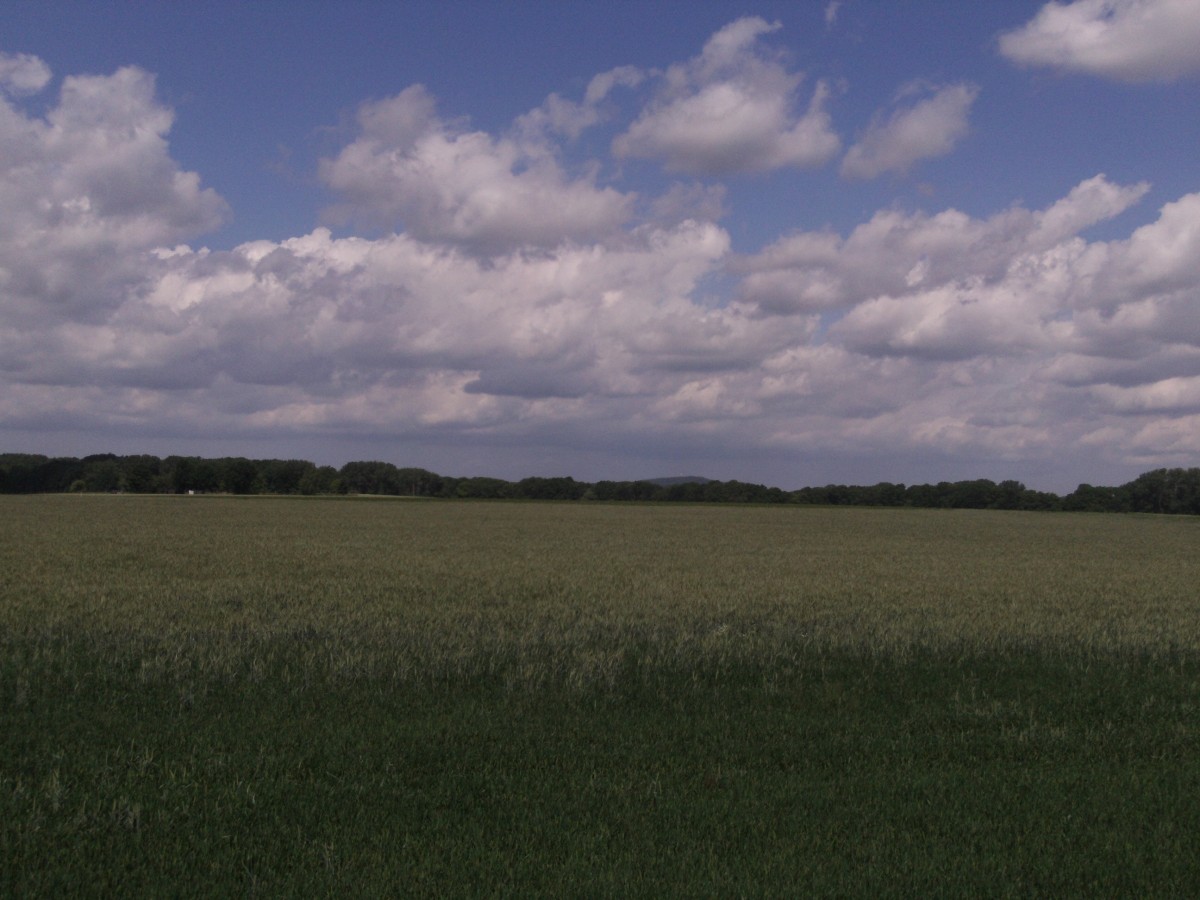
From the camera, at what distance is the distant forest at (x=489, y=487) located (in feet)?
452

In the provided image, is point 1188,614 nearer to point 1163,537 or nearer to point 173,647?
point 173,647

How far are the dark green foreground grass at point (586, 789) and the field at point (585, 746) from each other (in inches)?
1.3

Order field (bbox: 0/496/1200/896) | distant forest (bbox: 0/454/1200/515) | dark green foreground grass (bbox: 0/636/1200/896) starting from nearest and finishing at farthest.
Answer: dark green foreground grass (bbox: 0/636/1200/896) < field (bbox: 0/496/1200/896) < distant forest (bbox: 0/454/1200/515)

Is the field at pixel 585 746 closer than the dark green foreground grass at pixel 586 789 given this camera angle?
No

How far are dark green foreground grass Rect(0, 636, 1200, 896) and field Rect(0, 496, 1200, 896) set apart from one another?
34 millimetres

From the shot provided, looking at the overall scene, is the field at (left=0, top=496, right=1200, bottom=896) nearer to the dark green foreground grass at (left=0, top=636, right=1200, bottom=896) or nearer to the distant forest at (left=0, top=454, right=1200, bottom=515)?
the dark green foreground grass at (left=0, top=636, right=1200, bottom=896)

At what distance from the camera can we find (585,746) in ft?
29.5

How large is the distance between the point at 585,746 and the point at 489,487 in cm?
14032

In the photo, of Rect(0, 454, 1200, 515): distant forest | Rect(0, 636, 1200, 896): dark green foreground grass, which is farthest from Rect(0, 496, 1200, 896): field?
Rect(0, 454, 1200, 515): distant forest

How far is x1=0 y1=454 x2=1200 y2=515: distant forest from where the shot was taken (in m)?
138

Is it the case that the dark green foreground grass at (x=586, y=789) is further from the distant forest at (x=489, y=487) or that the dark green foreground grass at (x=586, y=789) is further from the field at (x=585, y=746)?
the distant forest at (x=489, y=487)

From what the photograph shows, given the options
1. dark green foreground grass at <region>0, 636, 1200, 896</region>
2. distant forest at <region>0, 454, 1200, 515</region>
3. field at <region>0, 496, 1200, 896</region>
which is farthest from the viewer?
distant forest at <region>0, 454, 1200, 515</region>

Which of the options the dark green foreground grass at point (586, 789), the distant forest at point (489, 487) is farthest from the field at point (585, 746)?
the distant forest at point (489, 487)

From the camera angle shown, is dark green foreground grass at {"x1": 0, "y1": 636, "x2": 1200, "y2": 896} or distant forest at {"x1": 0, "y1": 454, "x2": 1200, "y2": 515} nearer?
dark green foreground grass at {"x1": 0, "y1": 636, "x2": 1200, "y2": 896}
